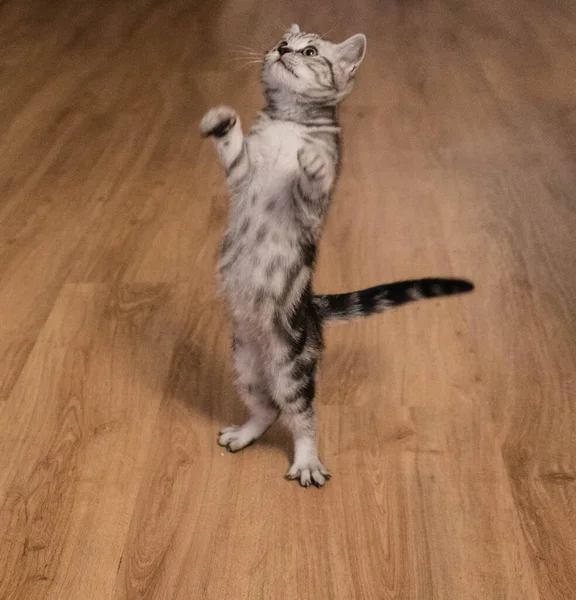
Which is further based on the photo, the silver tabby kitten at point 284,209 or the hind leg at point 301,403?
the hind leg at point 301,403

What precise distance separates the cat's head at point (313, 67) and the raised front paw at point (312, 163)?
0.47ft

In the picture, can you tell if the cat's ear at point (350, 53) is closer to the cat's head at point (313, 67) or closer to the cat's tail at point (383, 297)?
the cat's head at point (313, 67)

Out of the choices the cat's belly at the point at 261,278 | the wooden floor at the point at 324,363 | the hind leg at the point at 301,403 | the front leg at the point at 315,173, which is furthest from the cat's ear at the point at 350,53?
the wooden floor at the point at 324,363

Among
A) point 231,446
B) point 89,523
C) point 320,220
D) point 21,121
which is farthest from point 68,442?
point 21,121

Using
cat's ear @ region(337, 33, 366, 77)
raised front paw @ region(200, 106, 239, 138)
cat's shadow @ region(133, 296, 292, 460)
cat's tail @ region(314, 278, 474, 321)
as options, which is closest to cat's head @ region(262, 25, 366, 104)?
cat's ear @ region(337, 33, 366, 77)

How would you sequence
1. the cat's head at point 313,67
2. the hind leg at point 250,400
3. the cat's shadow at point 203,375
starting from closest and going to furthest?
1. the cat's head at point 313,67
2. the hind leg at point 250,400
3. the cat's shadow at point 203,375

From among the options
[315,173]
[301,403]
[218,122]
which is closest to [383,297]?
[301,403]

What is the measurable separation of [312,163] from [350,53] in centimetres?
26

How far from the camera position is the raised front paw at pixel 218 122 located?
1.13 metres

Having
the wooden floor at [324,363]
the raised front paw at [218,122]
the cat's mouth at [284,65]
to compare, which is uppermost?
the cat's mouth at [284,65]

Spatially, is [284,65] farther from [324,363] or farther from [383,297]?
[324,363]

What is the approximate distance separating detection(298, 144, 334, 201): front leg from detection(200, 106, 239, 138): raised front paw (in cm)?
12

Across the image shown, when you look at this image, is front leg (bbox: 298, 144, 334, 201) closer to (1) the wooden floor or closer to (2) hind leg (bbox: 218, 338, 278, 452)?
(2) hind leg (bbox: 218, 338, 278, 452)

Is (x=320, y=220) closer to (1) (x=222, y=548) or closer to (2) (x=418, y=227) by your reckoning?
(1) (x=222, y=548)
